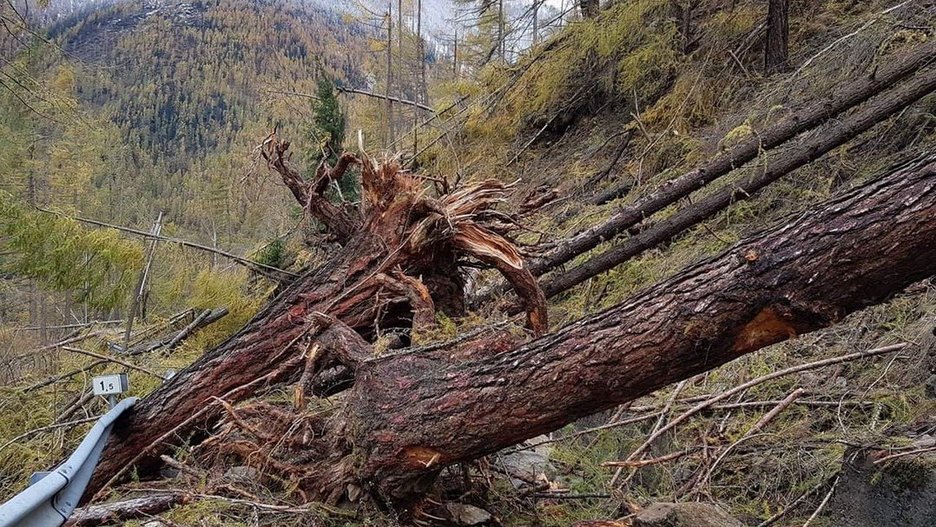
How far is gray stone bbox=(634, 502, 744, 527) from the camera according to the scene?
2.04 meters

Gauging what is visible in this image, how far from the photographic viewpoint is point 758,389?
333cm

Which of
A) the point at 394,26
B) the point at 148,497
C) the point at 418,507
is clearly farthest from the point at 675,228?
the point at 394,26

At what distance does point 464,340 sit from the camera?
2422 mm

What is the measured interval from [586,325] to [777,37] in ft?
17.2

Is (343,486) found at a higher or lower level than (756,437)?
higher

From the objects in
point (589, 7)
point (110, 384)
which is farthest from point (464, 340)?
point (589, 7)

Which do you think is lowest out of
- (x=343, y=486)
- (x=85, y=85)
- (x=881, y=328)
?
(x=881, y=328)

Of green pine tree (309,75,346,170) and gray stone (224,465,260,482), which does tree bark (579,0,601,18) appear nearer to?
gray stone (224,465,260,482)

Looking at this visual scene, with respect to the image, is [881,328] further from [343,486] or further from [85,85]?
[85,85]

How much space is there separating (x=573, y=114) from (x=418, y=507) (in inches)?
295

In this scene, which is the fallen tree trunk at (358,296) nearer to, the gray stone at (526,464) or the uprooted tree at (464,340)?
the uprooted tree at (464,340)

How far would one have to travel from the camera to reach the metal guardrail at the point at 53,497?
5.13ft

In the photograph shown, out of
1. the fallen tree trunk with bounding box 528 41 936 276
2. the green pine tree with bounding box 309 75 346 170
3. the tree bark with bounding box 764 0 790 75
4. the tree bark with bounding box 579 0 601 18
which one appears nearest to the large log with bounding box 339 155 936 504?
the fallen tree trunk with bounding box 528 41 936 276

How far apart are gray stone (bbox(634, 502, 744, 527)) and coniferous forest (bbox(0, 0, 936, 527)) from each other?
0.01 meters
